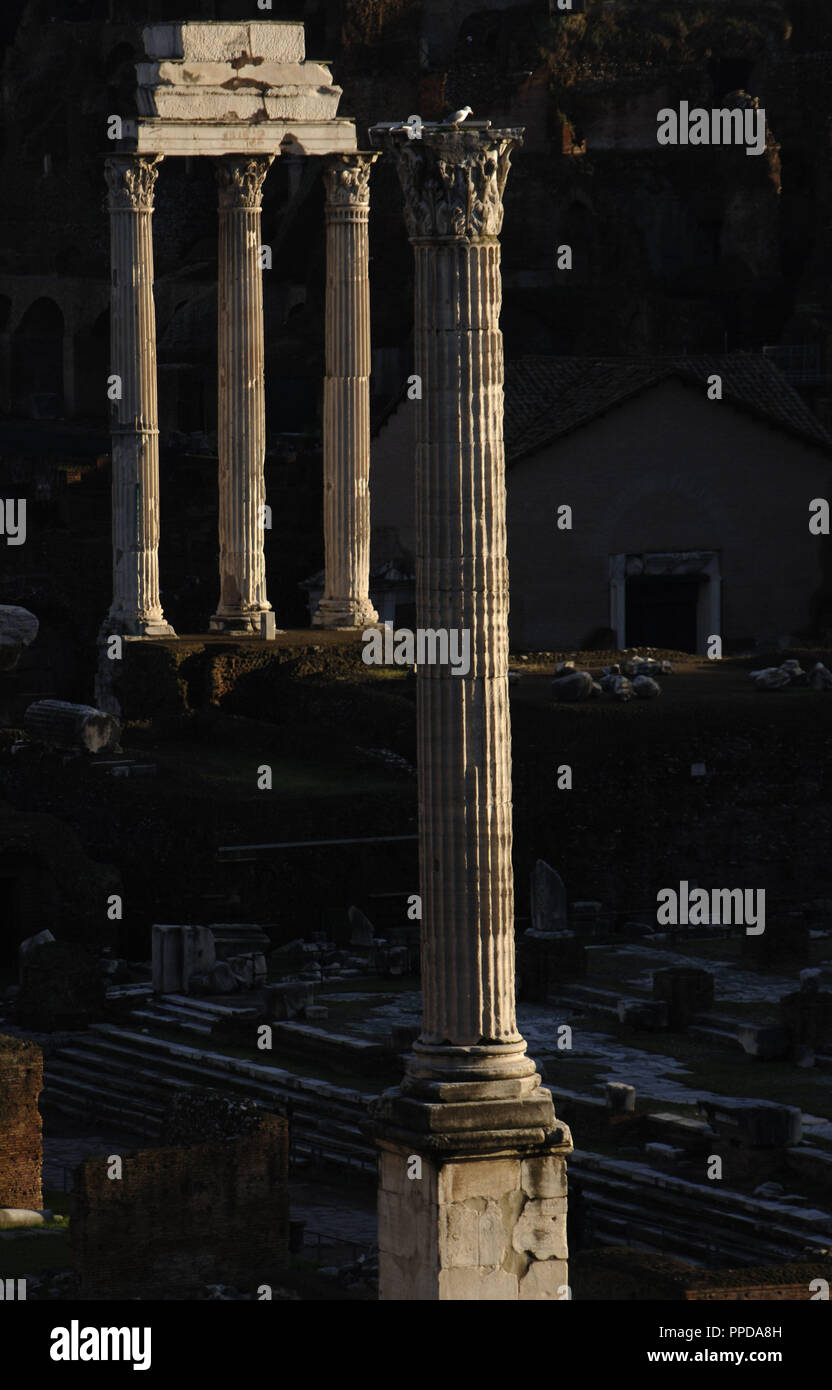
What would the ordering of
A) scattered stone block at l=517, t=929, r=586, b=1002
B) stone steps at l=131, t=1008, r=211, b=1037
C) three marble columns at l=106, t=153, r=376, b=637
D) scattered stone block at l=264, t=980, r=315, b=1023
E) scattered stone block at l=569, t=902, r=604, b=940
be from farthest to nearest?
1. three marble columns at l=106, t=153, r=376, b=637
2. scattered stone block at l=569, t=902, r=604, b=940
3. scattered stone block at l=517, t=929, r=586, b=1002
4. stone steps at l=131, t=1008, r=211, b=1037
5. scattered stone block at l=264, t=980, r=315, b=1023

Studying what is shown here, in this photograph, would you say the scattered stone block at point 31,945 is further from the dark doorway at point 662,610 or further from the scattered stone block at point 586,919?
the dark doorway at point 662,610

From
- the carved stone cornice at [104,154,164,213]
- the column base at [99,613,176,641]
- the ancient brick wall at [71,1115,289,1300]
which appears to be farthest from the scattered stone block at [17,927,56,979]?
the carved stone cornice at [104,154,164,213]

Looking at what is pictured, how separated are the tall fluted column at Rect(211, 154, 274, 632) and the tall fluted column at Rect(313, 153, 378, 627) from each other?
799mm

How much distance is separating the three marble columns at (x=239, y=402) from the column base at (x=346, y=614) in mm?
11

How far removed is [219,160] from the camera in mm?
44031

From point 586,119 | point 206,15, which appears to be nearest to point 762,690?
point 586,119

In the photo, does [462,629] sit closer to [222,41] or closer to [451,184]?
[451,184]

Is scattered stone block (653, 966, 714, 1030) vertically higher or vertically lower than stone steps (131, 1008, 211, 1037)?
higher

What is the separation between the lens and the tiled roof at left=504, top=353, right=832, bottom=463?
159 ft

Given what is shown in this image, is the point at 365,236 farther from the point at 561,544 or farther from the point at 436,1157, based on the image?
the point at 436,1157

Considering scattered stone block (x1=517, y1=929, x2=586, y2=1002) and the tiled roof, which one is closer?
scattered stone block (x1=517, y1=929, x2=586, y2=1002)

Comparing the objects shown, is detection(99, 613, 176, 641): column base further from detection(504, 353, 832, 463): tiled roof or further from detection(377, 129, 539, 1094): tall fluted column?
detection(377, 129, 539, 1094): tall fluted column

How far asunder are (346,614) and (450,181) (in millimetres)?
21908

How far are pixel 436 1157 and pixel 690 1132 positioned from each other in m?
6.86
